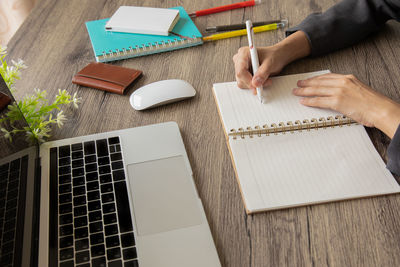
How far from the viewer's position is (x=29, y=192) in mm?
711

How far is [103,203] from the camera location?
718 mm

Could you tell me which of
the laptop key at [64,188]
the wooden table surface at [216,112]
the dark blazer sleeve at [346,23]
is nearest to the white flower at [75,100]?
the wooden table surface at [216,112]

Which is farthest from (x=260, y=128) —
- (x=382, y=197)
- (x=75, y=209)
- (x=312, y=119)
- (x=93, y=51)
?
(x=93, y=51)

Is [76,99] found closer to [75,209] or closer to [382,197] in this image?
[75,209]

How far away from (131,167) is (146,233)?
0.51 ft

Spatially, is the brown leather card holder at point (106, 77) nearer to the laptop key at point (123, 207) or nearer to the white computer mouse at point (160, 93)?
the white computer mouse at point (160, 93)

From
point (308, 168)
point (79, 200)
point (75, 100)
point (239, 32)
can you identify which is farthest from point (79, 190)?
point (239, 32)

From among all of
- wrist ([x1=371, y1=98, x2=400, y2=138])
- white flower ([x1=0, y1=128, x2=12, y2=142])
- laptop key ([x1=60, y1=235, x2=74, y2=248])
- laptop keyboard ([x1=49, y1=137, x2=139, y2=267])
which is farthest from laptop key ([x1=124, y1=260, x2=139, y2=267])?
wrist ([x1=371, y1=98, x2=400, y2=138])

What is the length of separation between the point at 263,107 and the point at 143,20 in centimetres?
47

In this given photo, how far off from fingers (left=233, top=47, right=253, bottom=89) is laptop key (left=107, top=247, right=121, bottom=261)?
0.48 m

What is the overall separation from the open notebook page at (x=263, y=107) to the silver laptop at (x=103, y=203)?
0.13 meters

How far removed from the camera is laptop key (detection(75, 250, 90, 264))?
641 millimetres

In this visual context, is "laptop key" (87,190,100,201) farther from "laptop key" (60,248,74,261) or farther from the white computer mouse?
the white computer mouse

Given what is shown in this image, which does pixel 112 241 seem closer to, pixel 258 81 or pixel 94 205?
pixel 94 205
